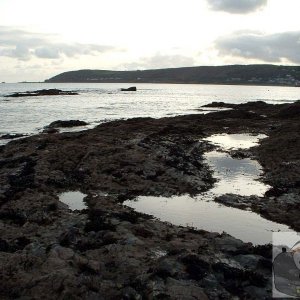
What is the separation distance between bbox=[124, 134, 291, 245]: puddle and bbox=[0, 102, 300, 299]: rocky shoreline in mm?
804

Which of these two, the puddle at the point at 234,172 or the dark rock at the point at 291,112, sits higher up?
the dark rock at the point at 291,112

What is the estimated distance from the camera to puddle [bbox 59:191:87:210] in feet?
70.9

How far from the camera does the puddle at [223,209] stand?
1866 cm

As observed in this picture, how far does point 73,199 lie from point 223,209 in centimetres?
860

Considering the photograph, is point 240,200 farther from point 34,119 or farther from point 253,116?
point 34,119

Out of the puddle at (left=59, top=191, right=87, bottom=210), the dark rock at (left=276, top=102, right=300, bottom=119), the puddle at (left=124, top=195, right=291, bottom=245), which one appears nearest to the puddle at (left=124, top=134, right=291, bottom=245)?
the puddle at (left=124, top=195, right=291, bottom=245)

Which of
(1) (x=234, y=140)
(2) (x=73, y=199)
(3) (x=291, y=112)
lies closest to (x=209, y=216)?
(2) (x=73, y=199)

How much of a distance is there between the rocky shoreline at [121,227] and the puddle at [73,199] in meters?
0.46

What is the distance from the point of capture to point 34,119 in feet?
235

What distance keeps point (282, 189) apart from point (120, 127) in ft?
92.1

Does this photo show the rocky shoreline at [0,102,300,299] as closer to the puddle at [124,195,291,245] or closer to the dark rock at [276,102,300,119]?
the puddle at [124,195,291,245]

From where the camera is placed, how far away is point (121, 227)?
17516 millimetres

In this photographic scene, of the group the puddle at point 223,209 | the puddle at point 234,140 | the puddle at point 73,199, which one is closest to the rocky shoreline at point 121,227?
the puddle at point 73,199

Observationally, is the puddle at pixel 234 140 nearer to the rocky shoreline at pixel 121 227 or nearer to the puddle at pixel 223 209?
the rocky shoreline at pixel 121 227
